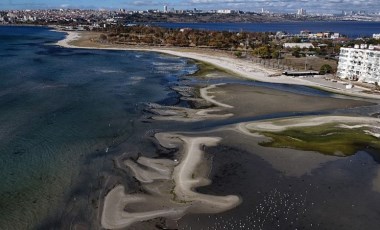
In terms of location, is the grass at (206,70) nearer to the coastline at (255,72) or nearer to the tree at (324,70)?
the coastline at (255,72)

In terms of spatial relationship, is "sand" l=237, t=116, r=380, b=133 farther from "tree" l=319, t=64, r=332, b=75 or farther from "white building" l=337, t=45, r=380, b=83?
"tree" l=319, t=64, r=332, b=75

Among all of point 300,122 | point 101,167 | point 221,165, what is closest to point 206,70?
point 300,122

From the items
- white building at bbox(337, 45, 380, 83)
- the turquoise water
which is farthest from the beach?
white building at bbox(337, 45, 380, 83)

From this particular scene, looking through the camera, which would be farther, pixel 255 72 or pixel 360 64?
pixel 255 72

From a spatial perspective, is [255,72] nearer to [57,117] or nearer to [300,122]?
[300,122]

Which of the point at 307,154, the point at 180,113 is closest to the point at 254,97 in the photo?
the point at 180,113

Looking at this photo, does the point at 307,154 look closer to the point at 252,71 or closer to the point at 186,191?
the point at 186,191
